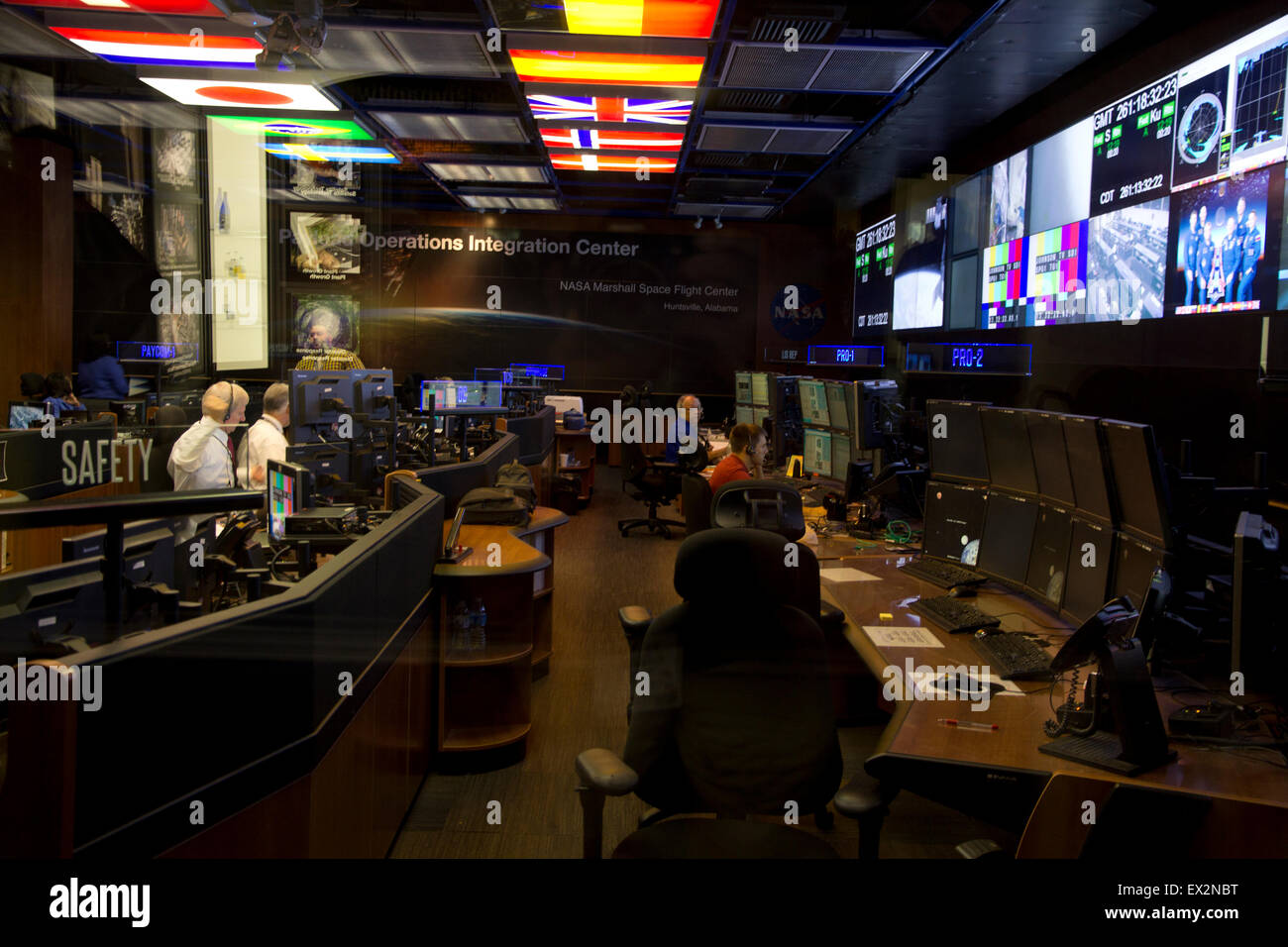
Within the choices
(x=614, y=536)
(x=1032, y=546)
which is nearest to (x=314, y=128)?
(x=614, y=536)

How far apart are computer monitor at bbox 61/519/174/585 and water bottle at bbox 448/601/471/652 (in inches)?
52.3

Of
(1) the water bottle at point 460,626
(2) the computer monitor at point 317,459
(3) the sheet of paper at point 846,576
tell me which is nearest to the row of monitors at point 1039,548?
(3) the sheet of paper at point 846,576

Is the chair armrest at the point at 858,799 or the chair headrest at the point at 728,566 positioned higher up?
the chair headrest at the point at 728,566

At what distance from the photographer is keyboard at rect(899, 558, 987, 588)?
148 inches

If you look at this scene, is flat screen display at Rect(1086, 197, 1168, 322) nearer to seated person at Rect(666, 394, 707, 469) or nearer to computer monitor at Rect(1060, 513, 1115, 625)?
computer monitor at Rect(1060, 513, 1115, 625)

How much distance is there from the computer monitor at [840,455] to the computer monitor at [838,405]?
7cm

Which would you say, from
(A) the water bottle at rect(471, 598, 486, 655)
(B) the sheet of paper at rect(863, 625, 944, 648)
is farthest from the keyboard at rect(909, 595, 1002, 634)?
(A) the water bottle at rect(471, 598, 486, 655)

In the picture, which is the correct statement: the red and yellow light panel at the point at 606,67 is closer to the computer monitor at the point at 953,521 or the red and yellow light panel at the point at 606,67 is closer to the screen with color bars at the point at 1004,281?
the screen with color bars at the point at 1004,281

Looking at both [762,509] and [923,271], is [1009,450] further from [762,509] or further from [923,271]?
[923,271]

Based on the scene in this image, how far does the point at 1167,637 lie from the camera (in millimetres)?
2871

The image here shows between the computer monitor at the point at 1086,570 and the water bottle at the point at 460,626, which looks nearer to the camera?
the computer monitor at the point at 1086,570

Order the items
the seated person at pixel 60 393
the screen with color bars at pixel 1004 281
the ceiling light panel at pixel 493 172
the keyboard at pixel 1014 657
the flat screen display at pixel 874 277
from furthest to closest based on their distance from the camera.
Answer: the flat screen display at pixel 874 277
the ceiling light panel at pixel 493 172
the screen with color bars at pixel 1004 281
the seated person at pixel 60 393
the keyboard at pixel 1014 657

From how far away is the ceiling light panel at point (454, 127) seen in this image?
808cm
